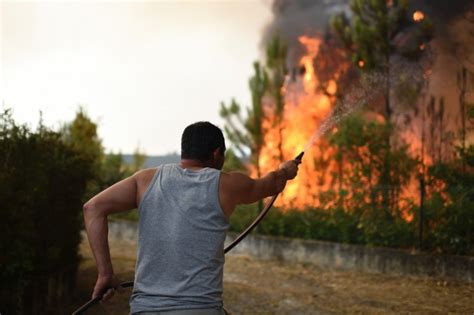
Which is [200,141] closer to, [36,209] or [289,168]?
[289,168]

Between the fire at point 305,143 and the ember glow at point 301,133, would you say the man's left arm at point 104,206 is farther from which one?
the ember glow at point 301,133

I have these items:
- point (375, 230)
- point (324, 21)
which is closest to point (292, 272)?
point (375, 230)

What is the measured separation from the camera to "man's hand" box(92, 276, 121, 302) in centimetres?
314

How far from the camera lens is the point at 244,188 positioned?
121 inches

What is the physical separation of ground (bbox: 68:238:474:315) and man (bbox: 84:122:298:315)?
5.22m

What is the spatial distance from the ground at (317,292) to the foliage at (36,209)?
0.90 meters

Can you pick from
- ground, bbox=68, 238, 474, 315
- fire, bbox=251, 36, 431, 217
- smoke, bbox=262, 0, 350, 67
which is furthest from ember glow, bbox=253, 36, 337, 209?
ground, bbox=68, 238, 474, 315

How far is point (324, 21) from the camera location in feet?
84.0

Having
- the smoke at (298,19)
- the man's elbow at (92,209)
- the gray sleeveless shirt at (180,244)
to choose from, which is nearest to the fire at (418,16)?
the smoke at (298,19)

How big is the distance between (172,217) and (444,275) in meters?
9.16

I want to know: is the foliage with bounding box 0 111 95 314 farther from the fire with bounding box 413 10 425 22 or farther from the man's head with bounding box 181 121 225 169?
the fire with bounding box 413 10 425 22

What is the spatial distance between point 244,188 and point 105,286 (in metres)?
0.85

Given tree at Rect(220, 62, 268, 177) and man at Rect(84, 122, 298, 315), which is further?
tree at Rect(220, 62, 268, 177)

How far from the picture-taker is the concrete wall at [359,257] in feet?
36.1
